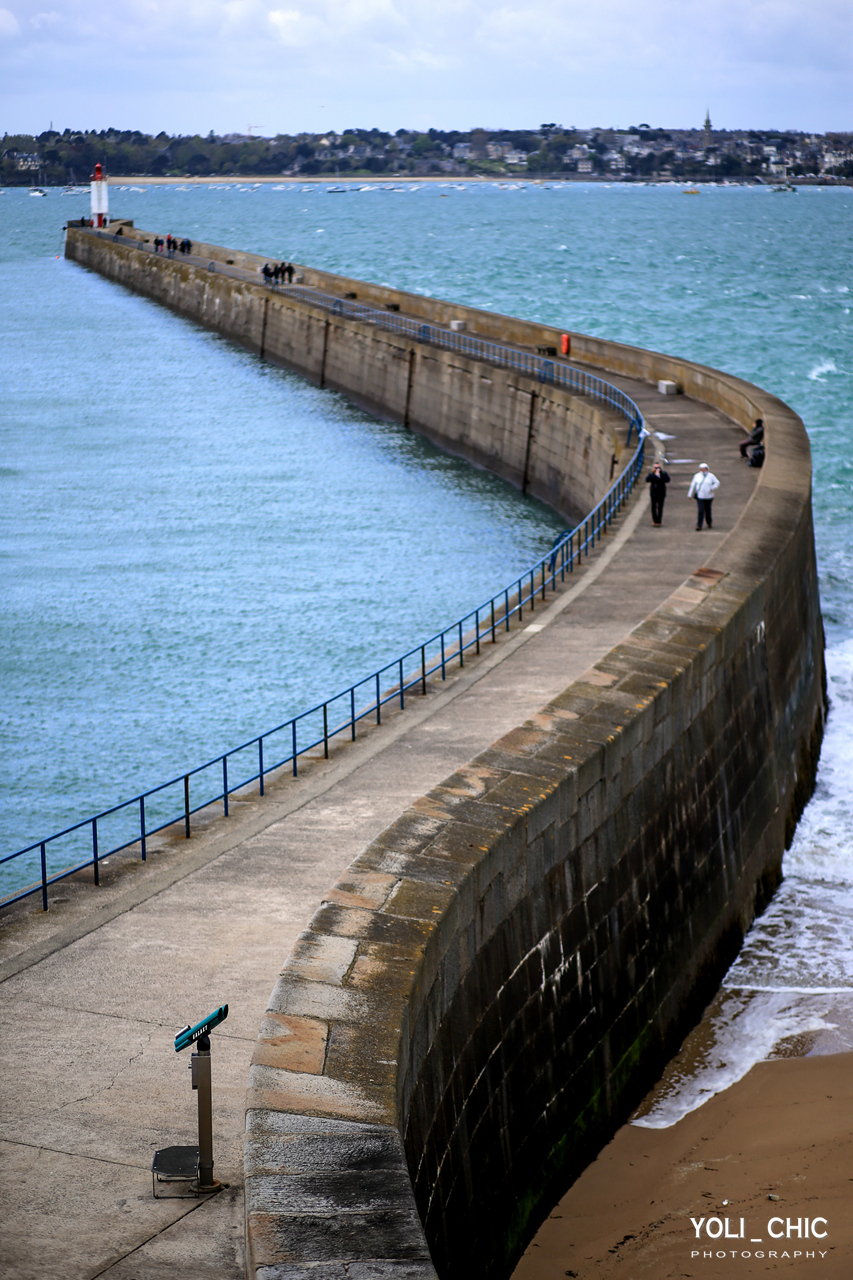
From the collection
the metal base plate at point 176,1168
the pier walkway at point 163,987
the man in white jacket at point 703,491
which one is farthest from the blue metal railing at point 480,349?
the metal base plate at point 176,1168

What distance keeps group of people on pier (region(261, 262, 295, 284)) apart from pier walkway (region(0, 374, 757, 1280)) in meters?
55.2

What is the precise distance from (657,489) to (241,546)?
1286 centimetres

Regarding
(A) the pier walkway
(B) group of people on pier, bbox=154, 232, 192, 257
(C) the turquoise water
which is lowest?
(C) the turquoise water

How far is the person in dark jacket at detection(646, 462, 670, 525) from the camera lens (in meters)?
24.6

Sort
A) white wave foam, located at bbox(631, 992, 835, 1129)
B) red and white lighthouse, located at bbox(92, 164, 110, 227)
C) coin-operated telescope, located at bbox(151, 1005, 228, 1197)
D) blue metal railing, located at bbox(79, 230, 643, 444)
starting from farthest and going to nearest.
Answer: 1. red and white lighthouse, located at bbox(92, 164, 110, 227)
2. blue metal railing, located at bbox(79, 230, 643, 444)
3. white wave foam, located at bbox(631, 992, 835, 1129)
4. coin-operated telescope, located at bbox(151, 1005, 228, 1197)

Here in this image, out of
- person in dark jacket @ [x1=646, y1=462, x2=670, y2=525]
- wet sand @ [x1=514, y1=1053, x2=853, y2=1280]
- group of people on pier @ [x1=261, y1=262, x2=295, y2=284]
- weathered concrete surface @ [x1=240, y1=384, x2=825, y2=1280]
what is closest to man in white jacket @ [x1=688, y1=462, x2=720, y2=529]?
person in dark jacket @ [x1=646, y1=462, x2=670, y2=525]

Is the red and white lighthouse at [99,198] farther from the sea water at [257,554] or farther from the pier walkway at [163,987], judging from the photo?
the pier walkway at [163,987]

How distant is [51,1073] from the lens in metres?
8.88

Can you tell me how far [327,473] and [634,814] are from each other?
3117 cm

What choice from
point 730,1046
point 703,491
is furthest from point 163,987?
point 703,491

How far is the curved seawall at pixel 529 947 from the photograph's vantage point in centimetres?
712

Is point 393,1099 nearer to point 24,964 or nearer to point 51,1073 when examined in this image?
point 51,1073

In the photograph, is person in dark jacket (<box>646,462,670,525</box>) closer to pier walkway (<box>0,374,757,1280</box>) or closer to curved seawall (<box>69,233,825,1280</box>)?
curved seawall (<box>69,233,825,1280</box>)

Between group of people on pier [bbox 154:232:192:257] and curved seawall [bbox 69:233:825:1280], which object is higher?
group of people on pier [bbox 154:232:192:257]
